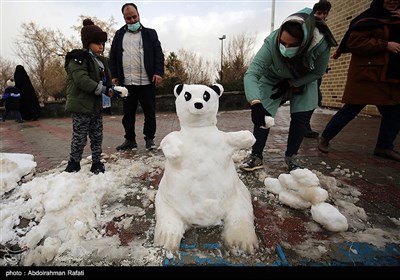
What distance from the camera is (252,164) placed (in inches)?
116

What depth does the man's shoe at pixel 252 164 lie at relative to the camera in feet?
9.52

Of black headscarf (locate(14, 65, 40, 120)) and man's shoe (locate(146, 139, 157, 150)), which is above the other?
black headscarf (locate(14, 65, 40, 120))

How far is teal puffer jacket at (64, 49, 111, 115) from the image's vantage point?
265 cm

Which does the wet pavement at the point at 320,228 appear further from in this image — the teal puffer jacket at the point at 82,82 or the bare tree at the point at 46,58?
the bare tree at the point at 46,58

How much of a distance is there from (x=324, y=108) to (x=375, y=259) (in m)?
7.75

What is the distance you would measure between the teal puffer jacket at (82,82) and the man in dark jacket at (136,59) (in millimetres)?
950

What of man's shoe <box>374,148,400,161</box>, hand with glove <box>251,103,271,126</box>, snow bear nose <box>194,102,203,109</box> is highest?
snow bear nose <box>194,102,203,109</box>

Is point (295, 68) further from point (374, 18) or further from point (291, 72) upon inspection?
point (374, 18)

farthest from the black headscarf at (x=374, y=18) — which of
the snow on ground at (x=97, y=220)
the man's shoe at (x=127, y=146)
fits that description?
the man's shoe at (x=127, y=146)

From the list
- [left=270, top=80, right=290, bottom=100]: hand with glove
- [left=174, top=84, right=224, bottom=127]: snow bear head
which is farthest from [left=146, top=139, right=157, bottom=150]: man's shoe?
[left=174, top=84, right=224, bottom=127]: snow bear head

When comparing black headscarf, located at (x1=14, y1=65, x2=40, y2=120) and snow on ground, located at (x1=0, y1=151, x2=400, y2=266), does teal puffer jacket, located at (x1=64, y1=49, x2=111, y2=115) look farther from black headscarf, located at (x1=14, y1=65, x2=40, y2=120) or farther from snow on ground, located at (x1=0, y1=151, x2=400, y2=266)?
black headscarf, located at (x1=14, y1=65, x2=40, y2=120)

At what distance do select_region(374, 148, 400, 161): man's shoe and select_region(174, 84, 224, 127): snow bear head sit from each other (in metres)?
2.71
